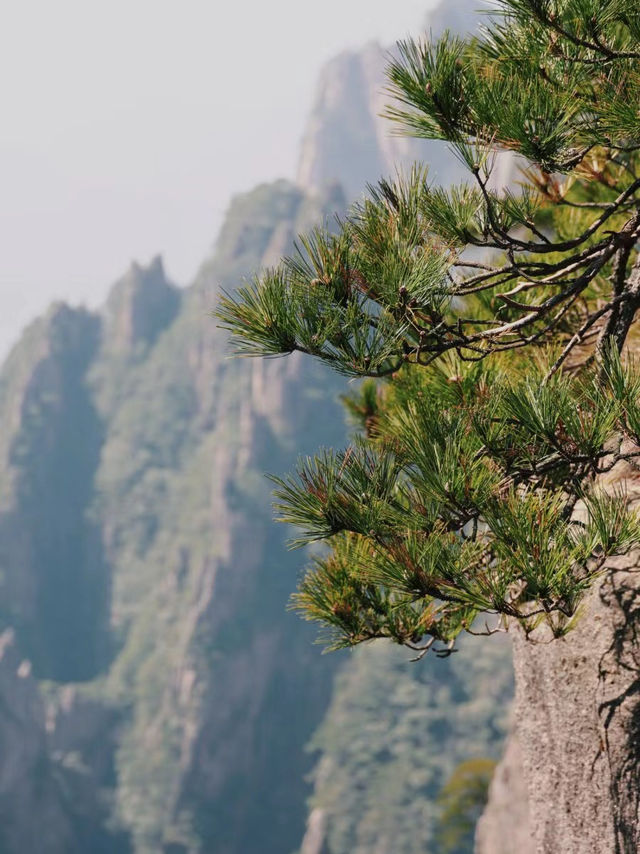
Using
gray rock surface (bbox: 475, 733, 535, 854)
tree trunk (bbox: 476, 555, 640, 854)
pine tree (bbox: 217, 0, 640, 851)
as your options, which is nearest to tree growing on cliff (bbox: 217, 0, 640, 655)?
pine tree (bbox: 217, 0, 640, 851)

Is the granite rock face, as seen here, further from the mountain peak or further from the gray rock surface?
the mountain peak

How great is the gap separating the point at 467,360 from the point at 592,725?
4.43 ft

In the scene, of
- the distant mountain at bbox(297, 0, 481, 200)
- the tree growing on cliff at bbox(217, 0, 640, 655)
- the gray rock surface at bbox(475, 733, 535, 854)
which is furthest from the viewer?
the distant mountain at bbox(297, 0, 481, 200)

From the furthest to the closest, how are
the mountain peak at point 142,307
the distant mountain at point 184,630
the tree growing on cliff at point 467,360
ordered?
the mountain peak at point 142,307 → the distant mountain at point 184,630 → the tree growing on cliff at point 467,360

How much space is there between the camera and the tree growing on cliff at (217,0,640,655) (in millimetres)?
2264

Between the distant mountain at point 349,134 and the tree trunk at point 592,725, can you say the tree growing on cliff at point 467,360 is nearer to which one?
the tree trunk at point 592,725

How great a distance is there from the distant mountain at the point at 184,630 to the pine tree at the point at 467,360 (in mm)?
50799

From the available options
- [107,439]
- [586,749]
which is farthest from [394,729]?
[586,749]

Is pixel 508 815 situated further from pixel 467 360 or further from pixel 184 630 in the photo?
Answer: pixel 184 630

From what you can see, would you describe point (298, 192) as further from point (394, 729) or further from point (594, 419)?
point (594, 419)

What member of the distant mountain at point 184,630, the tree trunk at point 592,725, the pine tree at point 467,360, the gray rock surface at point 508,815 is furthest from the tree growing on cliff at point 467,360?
the distant mountain at point 184,630

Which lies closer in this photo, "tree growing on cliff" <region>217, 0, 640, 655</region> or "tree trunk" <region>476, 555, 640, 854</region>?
"tree growing on cliff" <region>217, 0, 640, 655</region>

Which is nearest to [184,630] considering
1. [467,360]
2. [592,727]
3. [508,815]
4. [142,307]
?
[142,307]

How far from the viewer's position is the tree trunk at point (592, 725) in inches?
115
